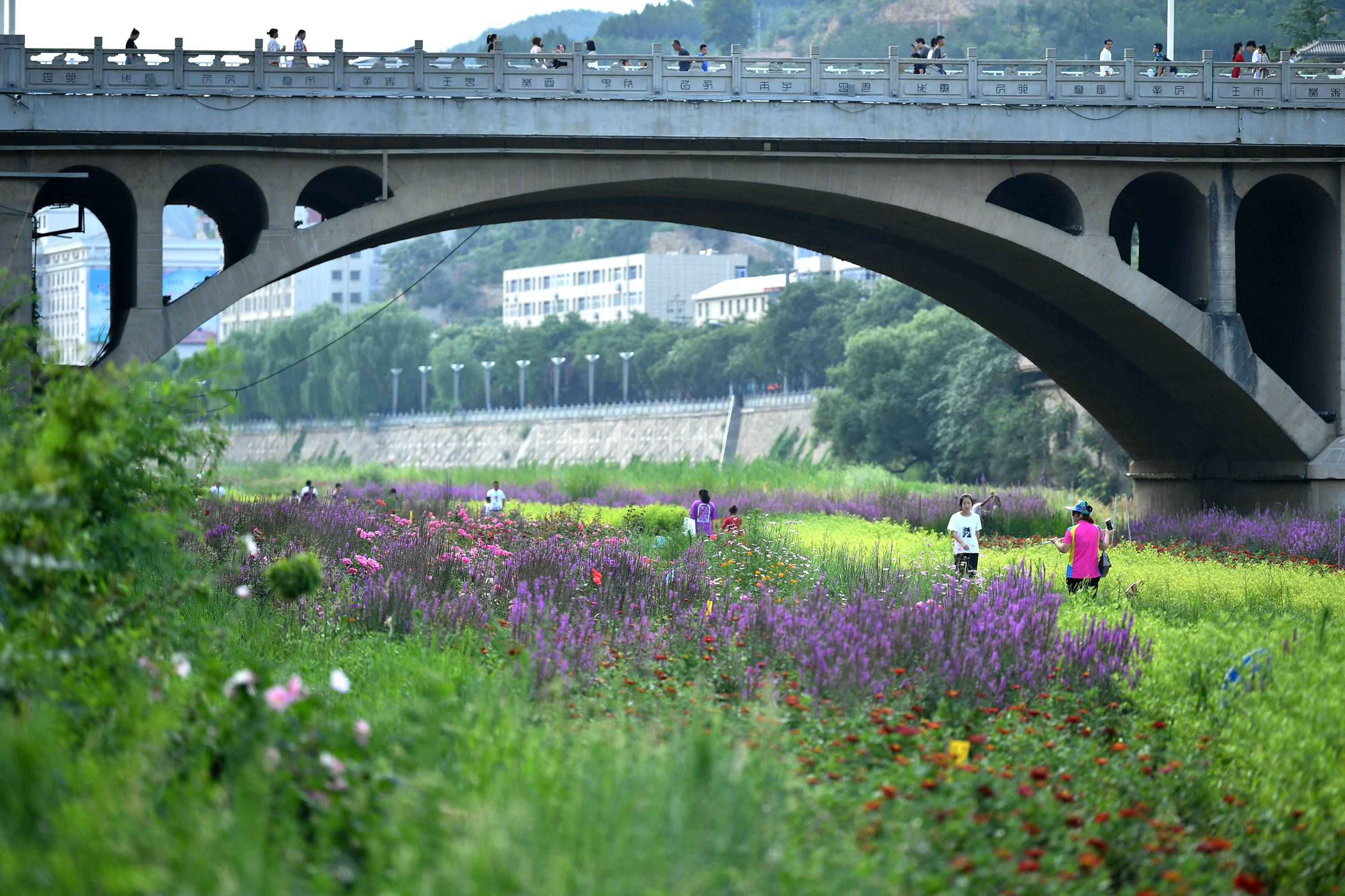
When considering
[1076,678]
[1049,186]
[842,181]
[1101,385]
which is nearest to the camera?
[1076,678]

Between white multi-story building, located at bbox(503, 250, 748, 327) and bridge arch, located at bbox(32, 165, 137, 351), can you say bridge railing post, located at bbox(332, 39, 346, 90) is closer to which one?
bridge arch, located at bbox(32, 165, 137, 351)

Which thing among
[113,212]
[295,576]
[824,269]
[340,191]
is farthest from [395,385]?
[295,576]

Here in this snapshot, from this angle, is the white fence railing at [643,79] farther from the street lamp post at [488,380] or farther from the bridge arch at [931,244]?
the street lamp post at [488,380]

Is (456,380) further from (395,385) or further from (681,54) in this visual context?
(681,54)

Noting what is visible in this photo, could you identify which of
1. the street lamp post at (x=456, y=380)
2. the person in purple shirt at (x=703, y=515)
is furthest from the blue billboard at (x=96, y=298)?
the person in purple shirt at (x=703, y=515)

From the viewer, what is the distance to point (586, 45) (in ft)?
83.1

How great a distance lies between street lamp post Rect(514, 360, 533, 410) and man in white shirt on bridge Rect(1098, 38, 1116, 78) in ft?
244

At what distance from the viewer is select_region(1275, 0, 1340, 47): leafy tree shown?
56156 millimetres

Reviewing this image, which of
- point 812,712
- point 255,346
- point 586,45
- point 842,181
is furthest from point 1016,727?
point 255,346

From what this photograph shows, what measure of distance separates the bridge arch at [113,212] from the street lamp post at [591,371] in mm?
75876

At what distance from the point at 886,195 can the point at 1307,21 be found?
4043 cm

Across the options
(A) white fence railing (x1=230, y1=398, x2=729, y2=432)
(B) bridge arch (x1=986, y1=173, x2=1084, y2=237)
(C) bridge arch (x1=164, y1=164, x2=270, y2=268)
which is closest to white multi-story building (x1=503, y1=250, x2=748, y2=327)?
(A) white fence railing (x1=230, y1=398, x2=729, y2=432)

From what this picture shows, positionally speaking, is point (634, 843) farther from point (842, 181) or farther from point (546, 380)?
point (546, 380)

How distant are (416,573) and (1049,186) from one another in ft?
61.8
